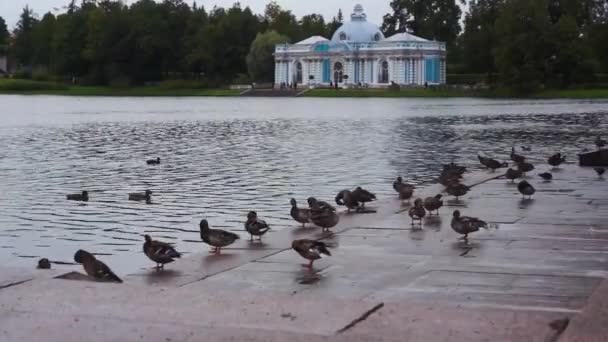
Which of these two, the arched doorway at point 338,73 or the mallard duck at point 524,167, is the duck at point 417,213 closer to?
the mallard duck at point 524,167

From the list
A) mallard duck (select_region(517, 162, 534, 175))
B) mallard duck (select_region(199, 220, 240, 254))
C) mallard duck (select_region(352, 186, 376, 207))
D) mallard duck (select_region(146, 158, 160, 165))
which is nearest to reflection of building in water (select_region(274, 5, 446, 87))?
mallard duck (select_region(146, 158, 160, 165))

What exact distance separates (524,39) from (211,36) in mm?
47811

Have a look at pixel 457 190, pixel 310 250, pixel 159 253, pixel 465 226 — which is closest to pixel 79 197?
pixel 457 190

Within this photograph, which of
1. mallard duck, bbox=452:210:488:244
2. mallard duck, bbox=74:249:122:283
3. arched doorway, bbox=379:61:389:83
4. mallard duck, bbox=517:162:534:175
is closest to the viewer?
mallard duck, bbox=74:249:122:283

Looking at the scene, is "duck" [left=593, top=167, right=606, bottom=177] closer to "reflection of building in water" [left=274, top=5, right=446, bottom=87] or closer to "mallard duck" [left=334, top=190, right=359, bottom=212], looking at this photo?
"mallard duck" [left=334, top=190, right=359, bottom=212]

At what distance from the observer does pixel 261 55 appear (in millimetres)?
139875

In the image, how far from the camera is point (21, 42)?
7136 inches

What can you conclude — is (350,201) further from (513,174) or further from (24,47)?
(24,47)

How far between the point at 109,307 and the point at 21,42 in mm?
180840

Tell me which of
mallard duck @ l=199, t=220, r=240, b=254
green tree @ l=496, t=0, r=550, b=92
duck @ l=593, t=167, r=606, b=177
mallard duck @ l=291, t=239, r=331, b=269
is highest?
green tree @ l=496, t=0, r=550, b=92

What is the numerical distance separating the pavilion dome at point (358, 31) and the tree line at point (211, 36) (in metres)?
7.78

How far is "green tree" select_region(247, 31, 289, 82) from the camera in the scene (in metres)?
140

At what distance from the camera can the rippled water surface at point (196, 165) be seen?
16.0 metres

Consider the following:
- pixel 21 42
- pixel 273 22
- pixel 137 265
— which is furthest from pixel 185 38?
pixel 137 265
